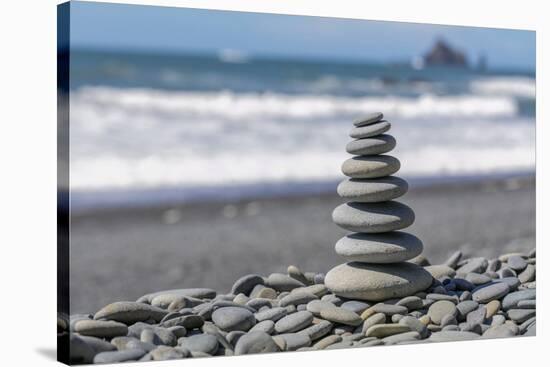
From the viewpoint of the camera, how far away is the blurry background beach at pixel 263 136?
23.4ft

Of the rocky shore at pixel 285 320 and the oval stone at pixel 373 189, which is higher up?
the oval stone at pixel 373 189

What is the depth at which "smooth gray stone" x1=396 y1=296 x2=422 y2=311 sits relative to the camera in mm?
6191

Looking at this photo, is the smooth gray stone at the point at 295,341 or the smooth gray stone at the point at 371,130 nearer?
the smooth gray stone at the point at 295,341

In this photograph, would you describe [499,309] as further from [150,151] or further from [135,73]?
[135,73]

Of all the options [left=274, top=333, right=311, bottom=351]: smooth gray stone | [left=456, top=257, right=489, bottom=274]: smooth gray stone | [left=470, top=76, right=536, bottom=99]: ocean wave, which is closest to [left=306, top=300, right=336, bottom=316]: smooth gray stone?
[left=274, top=333, right=311, bottom=351]: smooth gray stone

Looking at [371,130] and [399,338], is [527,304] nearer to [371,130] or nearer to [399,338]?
[399,338]

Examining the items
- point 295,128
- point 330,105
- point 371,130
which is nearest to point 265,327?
point 371,130

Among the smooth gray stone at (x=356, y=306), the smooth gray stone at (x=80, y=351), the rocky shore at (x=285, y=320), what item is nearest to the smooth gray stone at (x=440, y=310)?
the rocky shore at (x=285, y=320)

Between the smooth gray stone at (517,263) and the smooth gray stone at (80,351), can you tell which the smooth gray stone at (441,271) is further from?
the smooth gray stone at (80,351)

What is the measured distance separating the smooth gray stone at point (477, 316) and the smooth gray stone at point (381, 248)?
668mm

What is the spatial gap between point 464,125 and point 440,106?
33 centimetres

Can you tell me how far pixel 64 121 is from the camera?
5.47 metres

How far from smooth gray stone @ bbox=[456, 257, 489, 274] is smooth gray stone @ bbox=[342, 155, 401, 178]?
158cm

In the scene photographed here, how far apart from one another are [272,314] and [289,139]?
6.80ft
